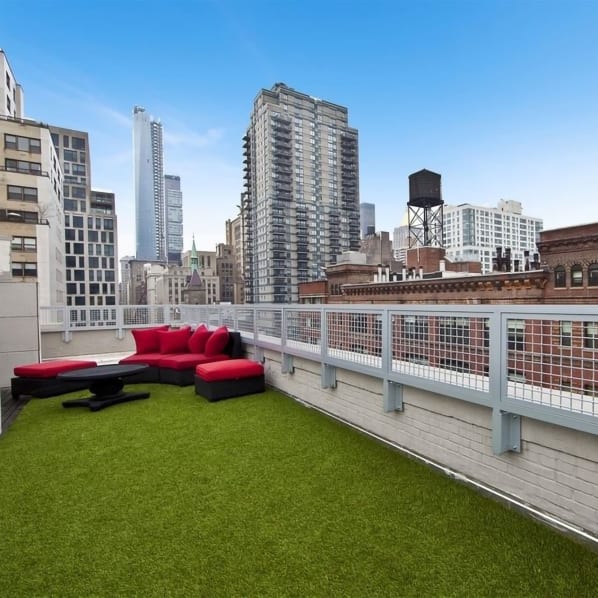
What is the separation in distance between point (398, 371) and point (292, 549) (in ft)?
5.79

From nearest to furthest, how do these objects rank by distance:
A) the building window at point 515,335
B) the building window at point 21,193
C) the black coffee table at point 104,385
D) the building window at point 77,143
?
the building window at point 515,335 < the black coffee table at point 104,385 < the building window at point 21,193 < the building window at point 77,143

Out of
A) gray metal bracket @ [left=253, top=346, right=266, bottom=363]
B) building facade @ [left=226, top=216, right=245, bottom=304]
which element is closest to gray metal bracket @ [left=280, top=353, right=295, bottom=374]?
gray metal bracket @ [left=253, top=346, right=266, bottom=363]

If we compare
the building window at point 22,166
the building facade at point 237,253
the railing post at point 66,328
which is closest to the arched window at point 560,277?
the railing post at point 66,328

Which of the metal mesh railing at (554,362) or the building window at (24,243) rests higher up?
the building window at (24,243)

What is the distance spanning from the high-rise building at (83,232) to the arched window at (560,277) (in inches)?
2173

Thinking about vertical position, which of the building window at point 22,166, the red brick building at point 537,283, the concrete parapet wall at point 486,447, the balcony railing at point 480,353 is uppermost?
the building window at point 22,166

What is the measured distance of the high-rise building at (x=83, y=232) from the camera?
2089 inches

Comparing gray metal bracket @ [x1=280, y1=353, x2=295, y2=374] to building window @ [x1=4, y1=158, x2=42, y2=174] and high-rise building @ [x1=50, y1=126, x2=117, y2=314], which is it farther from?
high-rise building @ [x1=50, y1=126, x2=117, y2=314]

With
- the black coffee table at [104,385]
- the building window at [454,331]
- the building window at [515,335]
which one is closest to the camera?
the building window at [515,335]

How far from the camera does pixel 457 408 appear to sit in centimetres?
285

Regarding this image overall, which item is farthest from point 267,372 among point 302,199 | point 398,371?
point 302,199

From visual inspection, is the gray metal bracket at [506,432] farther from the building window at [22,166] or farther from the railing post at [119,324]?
the building window at [22,166]

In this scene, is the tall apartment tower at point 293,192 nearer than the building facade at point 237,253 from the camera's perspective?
Yes

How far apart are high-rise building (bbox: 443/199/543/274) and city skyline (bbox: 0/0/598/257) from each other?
1740cm
